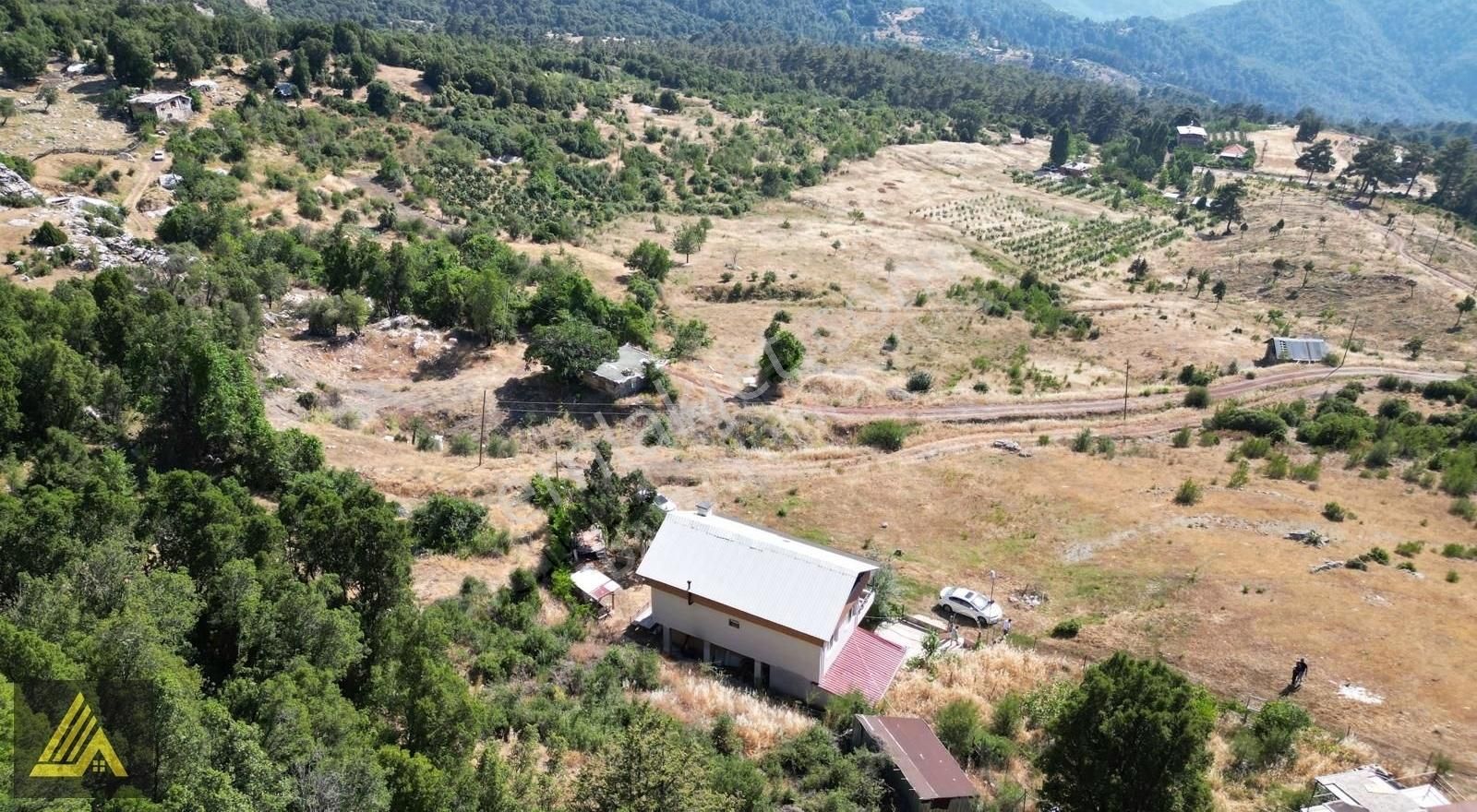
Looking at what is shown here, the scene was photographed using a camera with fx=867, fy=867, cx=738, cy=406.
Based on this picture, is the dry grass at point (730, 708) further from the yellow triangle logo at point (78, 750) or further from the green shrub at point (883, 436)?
the green shrub at point (883, 436)

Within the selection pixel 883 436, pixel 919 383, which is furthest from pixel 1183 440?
pixel 883 436

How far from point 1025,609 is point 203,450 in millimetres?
33919

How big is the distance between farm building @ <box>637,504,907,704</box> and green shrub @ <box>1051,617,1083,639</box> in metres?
6.79

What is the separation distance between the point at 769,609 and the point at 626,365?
85.1 feet

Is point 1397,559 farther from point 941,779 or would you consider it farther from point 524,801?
point 524,801

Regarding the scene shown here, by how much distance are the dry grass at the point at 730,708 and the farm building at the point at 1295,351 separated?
188 feet

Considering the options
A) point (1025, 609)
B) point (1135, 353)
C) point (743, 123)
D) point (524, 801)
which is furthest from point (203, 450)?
point (743, 123)

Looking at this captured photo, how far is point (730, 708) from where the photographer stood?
26.0 metres

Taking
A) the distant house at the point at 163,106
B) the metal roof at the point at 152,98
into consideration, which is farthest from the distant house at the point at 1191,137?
the metal roof at the point at 152,98

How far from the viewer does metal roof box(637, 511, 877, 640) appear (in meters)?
27.7

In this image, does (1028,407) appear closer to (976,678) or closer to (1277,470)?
(1277,470)

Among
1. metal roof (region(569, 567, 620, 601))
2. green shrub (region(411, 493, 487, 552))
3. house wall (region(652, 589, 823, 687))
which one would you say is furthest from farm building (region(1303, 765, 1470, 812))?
green shrub (region(411, 493, 487, 552))

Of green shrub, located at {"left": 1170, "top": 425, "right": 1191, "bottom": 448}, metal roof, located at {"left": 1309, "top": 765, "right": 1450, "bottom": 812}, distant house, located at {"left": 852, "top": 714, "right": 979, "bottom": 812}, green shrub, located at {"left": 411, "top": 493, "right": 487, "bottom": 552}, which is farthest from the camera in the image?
green shrub, located at {"left": 1170, "top": 425, "right": 1191, "bottom": 448}

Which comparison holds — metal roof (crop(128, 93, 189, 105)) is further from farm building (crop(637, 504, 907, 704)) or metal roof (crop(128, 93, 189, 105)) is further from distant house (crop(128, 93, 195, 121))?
farm building (crop(637, 504, 907, 704))
